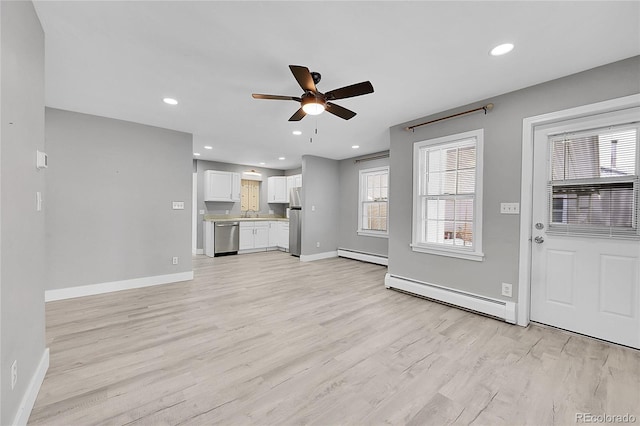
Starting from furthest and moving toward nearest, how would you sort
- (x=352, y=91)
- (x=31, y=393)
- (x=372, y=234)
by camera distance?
(x=372, y=234), (x=352, y=91), (x=31, y=393)

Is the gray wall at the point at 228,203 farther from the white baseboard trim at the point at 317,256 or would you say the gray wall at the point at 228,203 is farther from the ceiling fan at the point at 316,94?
the ceiling fan at the point at 316,94

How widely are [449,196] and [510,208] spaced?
2.41 feet

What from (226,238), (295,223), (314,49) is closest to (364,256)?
(295,223)

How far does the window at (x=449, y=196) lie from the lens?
3162mm

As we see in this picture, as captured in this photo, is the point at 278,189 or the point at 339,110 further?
the point at 278,189

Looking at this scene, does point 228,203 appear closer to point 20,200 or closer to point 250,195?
point 250,195

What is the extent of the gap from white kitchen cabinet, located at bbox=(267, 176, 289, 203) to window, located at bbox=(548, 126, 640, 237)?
20.3ft

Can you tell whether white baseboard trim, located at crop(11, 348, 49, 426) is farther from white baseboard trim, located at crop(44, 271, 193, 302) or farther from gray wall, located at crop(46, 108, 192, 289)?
gray wall, located at crop(46, 108, 192, 289)

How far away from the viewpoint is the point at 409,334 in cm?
257

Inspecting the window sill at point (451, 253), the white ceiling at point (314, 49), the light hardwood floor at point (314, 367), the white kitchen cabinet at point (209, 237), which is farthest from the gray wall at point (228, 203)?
the window sill at point (451, 253)

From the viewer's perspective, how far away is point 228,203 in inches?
A: 293

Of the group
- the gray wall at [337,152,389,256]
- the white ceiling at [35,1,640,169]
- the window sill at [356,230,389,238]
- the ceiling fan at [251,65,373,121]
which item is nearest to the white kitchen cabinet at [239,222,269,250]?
the gray wall at [337,152,389,256]

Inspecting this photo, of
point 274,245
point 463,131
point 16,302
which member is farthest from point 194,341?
point 274,245

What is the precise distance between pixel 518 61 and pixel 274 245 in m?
6.57
